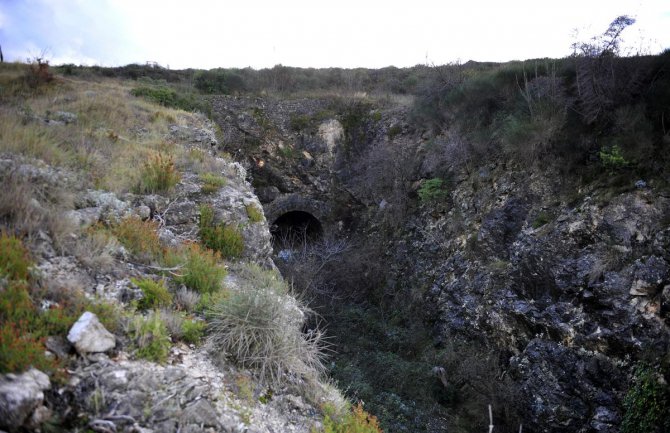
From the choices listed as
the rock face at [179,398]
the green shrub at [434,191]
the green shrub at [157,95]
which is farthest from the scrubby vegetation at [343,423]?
the green shrub at [157,95]

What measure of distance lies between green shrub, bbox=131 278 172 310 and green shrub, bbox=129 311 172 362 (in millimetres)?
347

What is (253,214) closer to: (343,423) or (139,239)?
(139,239)

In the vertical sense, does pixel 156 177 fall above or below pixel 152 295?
above

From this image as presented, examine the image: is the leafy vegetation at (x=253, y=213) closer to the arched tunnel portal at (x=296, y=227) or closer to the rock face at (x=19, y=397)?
the rock face at (x=19, y=397)

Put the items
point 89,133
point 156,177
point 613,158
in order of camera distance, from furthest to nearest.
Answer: point 613,158 → point 89,133 → point 156,177

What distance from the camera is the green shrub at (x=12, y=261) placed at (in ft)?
9.41

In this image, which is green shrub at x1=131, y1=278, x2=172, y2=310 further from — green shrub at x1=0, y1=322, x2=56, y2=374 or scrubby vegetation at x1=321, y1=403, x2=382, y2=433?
scrubby vegetation at x1=321, y1=403, x2=382, y2=433

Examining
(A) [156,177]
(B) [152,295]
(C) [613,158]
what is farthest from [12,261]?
(C) [613,158]

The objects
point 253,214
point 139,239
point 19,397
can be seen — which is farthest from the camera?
point 253,214

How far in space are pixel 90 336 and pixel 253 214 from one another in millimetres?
3785

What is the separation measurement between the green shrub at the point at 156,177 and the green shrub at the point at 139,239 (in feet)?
4.54

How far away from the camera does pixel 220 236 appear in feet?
18.1

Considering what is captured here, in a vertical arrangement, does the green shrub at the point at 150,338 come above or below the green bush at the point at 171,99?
below

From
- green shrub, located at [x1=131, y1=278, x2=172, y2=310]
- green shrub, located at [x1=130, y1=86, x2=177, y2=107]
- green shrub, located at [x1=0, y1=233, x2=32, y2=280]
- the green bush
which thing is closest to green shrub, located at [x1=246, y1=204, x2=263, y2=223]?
green shrub, located at [x1=131, y1=278, x2=172, y2=310]
